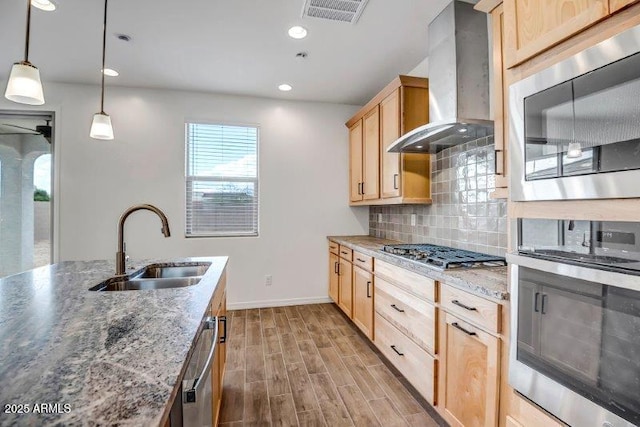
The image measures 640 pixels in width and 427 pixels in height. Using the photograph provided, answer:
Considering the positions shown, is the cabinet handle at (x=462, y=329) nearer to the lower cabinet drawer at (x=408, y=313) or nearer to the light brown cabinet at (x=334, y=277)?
the lower cabinet drawer at (x=408, y=313)

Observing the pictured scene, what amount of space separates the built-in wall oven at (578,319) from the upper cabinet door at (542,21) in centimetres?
61

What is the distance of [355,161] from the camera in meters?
3.87

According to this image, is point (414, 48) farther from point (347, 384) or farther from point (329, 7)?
point (347, 384)

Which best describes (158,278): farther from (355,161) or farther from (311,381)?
(355,161)

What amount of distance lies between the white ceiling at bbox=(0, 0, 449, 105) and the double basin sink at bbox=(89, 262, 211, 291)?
72.6 inches

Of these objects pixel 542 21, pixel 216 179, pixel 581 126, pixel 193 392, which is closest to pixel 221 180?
pixel 216 179

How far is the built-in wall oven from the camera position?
82cm

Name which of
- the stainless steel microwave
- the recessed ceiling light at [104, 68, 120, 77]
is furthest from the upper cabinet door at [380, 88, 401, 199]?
the recessed ceiling light at [104, 68, 120, 77]

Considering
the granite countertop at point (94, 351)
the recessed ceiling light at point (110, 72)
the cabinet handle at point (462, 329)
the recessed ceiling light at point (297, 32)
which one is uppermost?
the recessed ceiling light at point (297, 32)

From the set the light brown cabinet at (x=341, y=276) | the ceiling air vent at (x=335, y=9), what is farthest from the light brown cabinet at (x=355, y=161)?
the ceiling air vent at (x=335, y=9)

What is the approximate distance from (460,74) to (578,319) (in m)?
1.66

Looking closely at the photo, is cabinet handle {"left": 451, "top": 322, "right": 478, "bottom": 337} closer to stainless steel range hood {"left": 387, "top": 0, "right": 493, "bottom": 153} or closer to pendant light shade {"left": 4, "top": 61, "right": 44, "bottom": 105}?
stainless steel range hood {"left": 387, "top": 0, "right": 493, "bottom": 153}

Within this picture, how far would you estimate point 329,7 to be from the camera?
2152 mm

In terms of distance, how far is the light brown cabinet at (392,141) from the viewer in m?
2.68
